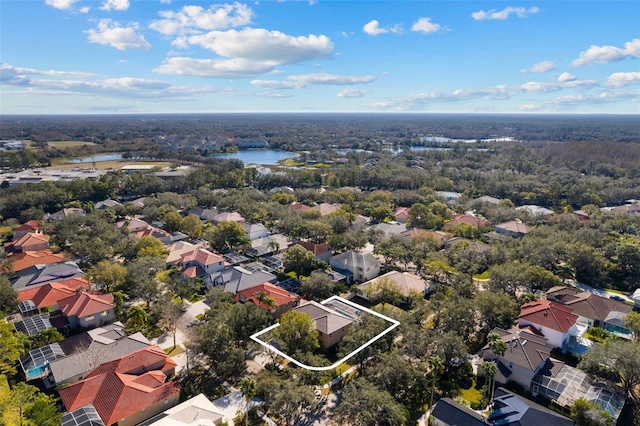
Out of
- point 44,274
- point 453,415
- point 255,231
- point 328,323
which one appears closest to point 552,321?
point 453,415

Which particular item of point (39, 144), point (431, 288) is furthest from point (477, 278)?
point (39, 144)

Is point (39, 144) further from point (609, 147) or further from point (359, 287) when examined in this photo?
point (609, 147)

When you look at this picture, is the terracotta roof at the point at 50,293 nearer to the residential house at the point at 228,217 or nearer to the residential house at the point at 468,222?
the residential house at the point at 228,217

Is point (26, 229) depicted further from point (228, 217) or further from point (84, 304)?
point (84, 304)

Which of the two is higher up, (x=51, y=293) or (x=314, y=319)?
(x=314, y=319)

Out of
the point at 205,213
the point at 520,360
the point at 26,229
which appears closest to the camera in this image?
the point at 520,360

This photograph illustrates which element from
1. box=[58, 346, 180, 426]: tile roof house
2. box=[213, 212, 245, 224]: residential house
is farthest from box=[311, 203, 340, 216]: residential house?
box=[58, 346, 180, 426]: tile roof house
